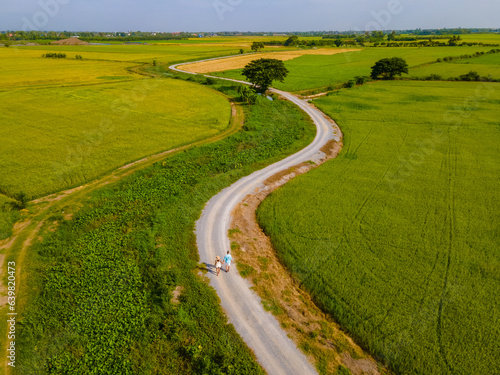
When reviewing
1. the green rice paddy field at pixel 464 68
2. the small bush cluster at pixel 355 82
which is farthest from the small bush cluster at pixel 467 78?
the small bush cluster at pixel 355 82

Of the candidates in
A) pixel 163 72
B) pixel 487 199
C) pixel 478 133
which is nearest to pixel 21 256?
pixel 487 199

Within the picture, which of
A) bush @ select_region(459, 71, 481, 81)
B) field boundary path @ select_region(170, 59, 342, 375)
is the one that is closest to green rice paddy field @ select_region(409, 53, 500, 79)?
bush @ select_region(459, 71, 481, 81)

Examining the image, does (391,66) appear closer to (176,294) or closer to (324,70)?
(324,70)

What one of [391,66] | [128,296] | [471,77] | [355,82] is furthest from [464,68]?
[128,296]

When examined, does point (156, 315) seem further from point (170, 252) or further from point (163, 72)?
point (163, 72)

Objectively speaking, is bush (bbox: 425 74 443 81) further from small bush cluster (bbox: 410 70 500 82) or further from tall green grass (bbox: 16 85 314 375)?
tall green grass (bbox: 16 85 314 375)

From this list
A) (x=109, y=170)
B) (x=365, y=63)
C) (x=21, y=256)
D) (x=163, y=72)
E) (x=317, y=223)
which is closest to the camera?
(x=21, y=256)

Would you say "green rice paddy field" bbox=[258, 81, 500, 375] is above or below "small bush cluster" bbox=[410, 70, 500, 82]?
below

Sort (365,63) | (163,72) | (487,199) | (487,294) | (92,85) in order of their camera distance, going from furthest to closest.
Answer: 1. (365,63)
2. (163,72)
3. (92,85)
4. (487,199)
5. (487,294)
